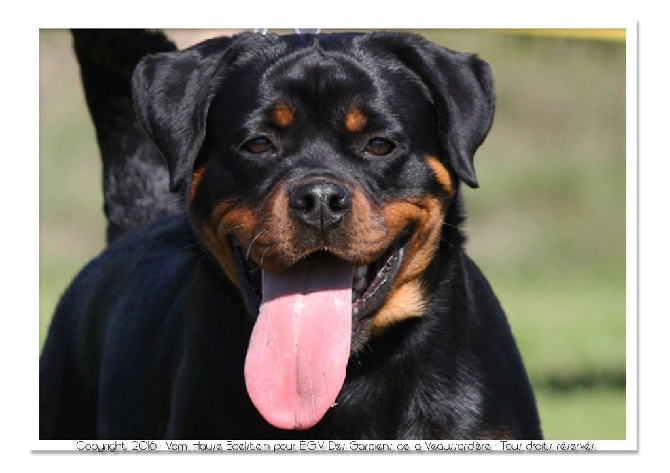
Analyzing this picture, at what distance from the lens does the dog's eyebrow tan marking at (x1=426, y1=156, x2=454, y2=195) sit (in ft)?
13.1

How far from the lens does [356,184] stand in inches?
150

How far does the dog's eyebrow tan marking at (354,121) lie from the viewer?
393cm

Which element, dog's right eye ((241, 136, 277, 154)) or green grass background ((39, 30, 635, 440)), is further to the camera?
green grass background ((39, 30, 635, 440))

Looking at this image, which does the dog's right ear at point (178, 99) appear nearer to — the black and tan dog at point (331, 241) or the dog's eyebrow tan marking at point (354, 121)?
the black and tan dog at point (331, 241)

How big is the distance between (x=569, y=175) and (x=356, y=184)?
15.3 ft

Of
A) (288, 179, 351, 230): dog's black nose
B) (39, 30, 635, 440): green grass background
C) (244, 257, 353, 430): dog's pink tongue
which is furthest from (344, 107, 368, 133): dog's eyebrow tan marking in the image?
(39, 30, 635, 440): green grass background

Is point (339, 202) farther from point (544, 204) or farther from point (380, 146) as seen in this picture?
point (544, 204)

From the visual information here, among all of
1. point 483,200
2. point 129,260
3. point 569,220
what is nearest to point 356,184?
point 129,260

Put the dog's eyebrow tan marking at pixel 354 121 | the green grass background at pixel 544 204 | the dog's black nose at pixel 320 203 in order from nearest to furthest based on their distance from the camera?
1. the dog's black nose at pixel 320 203
2. the dog's eyebrow tan marking at pixel 354 121
3. the green grass background at pixel 544 204

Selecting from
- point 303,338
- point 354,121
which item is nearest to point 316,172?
point 354,121

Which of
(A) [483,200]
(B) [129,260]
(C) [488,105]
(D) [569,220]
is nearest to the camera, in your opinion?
(C) [488,105]

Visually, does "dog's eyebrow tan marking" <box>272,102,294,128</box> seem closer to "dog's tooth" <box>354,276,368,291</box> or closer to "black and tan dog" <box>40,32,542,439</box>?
"black and tan dog" <box>40,32,542,439</box>

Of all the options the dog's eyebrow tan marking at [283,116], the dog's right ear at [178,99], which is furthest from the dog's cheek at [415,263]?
the dog's right ear at [178,99]
